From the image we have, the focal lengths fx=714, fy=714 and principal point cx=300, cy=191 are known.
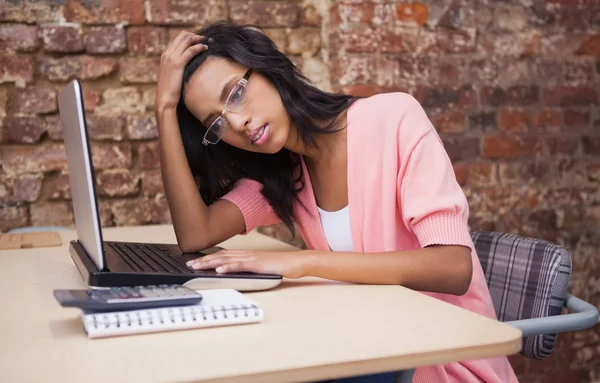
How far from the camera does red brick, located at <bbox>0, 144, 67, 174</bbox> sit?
2.29 m

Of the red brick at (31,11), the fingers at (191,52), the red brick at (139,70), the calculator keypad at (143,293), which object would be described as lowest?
the calculator keypad at (143,293)

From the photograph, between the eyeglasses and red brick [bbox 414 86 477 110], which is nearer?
the eyeglasses

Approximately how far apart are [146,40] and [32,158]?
53 centimetres

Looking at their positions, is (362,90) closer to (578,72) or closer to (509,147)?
(509,147)

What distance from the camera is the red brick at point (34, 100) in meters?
2.29

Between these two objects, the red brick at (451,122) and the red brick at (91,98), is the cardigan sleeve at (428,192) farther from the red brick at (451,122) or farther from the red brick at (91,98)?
the red brick at (91,98)

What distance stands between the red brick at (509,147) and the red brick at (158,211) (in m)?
1.21

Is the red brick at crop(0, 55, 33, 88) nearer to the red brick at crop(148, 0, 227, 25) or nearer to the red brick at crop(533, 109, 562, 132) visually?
the red brick at crop(148, 0, 227, 25)

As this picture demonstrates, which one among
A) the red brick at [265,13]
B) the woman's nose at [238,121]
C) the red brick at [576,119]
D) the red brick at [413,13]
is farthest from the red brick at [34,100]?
the red brick at [576,119]

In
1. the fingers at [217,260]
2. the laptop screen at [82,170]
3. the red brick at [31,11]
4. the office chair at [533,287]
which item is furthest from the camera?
the red brick at [31,11]

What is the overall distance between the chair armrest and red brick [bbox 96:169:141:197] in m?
1.44

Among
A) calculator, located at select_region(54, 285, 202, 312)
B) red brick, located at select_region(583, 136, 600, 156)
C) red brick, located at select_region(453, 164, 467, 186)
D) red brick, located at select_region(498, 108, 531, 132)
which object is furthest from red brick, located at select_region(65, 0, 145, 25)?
red brick, located at select_region(583, 136, 600, 156)

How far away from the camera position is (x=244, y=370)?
842mm

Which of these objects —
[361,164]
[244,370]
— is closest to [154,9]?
[361,164]
